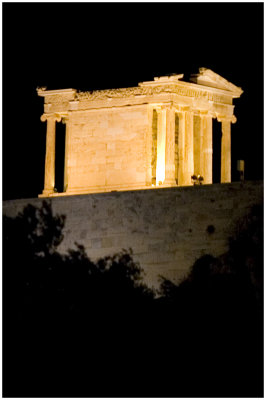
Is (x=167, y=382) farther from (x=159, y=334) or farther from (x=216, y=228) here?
(x=216, y=228)

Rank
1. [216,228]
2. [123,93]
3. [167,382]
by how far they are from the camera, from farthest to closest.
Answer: [123,93] → [216,228] → [167,382]

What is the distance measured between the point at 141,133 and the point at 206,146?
2435 millimetres

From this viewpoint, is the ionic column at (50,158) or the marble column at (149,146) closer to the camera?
the marble column at (149,146)

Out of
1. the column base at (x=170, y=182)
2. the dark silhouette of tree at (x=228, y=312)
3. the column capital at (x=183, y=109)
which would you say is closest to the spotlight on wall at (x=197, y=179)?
the column base at (x=170, y=182)

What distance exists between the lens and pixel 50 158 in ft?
126

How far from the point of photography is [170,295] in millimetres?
28906

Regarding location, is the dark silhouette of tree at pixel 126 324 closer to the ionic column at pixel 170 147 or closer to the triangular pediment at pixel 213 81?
the ionic column at pixel 170 147

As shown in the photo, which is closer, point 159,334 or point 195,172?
point 159,334

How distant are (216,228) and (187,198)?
1.11 meters

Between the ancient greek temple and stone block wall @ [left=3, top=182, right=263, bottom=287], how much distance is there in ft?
17.8

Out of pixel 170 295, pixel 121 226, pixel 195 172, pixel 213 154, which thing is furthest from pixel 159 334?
pixel 213 154

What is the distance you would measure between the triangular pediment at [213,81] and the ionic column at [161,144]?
1.53 meters

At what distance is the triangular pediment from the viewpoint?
123 ft

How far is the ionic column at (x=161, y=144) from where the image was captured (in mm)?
36531
